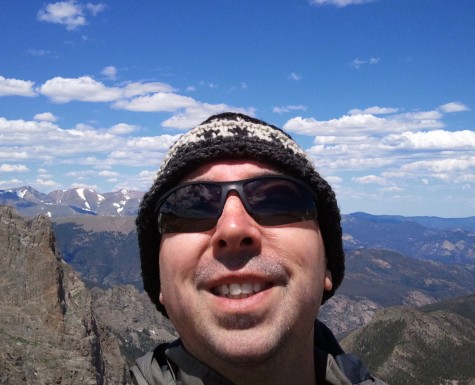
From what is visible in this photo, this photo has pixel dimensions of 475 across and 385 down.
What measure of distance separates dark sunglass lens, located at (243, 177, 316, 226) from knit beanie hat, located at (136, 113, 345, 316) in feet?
0.67

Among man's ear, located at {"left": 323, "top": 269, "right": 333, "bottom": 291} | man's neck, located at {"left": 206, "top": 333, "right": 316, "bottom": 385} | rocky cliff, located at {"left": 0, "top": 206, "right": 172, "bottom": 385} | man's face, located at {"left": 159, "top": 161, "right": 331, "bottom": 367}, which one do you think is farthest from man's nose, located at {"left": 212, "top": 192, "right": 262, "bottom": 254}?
rocky cliff, located at {"left": 0, "top": 206, "right": 172, "bottom": 385}

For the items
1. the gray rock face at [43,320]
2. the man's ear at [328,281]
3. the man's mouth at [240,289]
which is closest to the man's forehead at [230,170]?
the man's mouth at [240,289]

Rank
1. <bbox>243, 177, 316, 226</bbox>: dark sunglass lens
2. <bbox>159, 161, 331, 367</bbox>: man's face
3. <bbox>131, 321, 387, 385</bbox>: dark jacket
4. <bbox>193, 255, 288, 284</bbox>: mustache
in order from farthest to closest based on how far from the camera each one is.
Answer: <bbox>243, 177, 316, 226</bbox>: dark sunglass lens < <bbox>131, 321, 387, 385</bbox>: dark jacket < <bbox>193, 255, 288, 284</bbox>: mustache < <bbox>159, 161, 331, 367</bbox>: man's face

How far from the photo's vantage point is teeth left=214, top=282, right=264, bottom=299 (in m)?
4.83

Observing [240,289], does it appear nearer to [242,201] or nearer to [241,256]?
[241,256]

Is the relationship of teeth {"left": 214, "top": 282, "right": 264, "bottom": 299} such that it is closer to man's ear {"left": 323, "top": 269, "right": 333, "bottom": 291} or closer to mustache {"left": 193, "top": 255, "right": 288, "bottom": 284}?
mustache {"left": 193, "top": 255, "right": 288, "bottom": 284}

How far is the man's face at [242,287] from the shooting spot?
4676 millimetres

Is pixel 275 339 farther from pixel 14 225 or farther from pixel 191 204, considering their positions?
pixel 14 225

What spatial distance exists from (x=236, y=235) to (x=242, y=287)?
1.67 feet

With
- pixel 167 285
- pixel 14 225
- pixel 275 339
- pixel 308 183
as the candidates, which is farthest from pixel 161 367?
pixel 14 225

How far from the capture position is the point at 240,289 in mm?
4848

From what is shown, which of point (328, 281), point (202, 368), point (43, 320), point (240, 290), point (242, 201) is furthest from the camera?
point (43, 320)

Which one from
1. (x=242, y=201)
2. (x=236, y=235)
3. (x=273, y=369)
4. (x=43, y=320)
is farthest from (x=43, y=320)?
(x=236, y=235)

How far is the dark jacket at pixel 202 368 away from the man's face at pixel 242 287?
0.14 m
